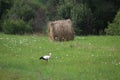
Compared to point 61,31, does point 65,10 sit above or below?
below

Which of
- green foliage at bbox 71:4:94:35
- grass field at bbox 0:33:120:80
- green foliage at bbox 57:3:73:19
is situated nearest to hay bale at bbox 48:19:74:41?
grass field at bbox 0:33:120:80

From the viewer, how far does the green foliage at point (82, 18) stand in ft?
152

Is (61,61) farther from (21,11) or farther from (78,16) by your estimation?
(21,11)

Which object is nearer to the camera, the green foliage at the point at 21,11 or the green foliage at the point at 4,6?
the green foliage at the point at 4,6

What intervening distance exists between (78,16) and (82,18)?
2.33 feet

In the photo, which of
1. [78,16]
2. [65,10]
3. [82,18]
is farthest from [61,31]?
[65,10]

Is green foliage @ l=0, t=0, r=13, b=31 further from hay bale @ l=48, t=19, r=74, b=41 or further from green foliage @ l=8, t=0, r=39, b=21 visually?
hay bale @ l=48, t=19, r=74, b=41

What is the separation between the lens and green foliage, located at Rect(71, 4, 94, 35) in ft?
152

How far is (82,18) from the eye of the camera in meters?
46.6

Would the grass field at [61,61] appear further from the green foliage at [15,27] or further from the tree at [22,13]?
the tree at [22,13]

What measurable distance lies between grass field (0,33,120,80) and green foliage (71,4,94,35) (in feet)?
67.5

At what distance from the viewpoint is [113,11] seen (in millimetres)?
45844

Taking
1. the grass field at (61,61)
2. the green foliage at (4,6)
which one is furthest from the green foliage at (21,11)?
the grass field at (61,61)

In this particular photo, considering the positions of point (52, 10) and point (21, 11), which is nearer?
point (52, 10)
